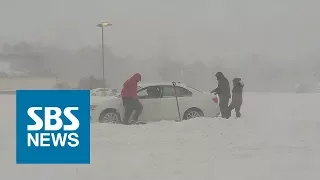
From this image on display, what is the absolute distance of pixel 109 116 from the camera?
12.5 meters

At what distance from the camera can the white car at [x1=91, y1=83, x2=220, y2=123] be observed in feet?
41.1

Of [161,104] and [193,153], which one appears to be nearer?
[193,153]

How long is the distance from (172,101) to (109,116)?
1.96 m

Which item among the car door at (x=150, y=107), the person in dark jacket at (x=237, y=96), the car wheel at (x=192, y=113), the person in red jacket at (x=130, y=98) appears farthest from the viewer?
the person in dark jacket at (x=237, y=96)

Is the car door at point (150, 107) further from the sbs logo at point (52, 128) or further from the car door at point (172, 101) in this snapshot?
the sbs logo at point (52, 128)

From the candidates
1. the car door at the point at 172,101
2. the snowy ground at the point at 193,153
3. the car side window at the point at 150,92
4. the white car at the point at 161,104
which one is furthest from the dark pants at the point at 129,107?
the snowy ground at the point at 193,153

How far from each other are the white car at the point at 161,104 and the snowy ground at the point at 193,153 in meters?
2.53

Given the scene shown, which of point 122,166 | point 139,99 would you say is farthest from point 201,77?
point 122,166

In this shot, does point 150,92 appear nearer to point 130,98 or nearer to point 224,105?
point 130,98

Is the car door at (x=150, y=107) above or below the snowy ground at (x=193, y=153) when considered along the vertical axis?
above

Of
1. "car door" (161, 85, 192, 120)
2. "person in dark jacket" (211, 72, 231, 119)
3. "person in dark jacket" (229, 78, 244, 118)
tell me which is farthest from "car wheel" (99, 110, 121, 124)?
"person in dark jacket" (229, 78, 244, 118)

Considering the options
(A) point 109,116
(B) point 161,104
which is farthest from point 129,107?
(B) point 161,104

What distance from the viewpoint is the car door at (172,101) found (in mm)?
12852

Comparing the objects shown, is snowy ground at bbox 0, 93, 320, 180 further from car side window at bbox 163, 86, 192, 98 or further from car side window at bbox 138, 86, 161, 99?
car side window at bbox 163, 86, 192, 98
